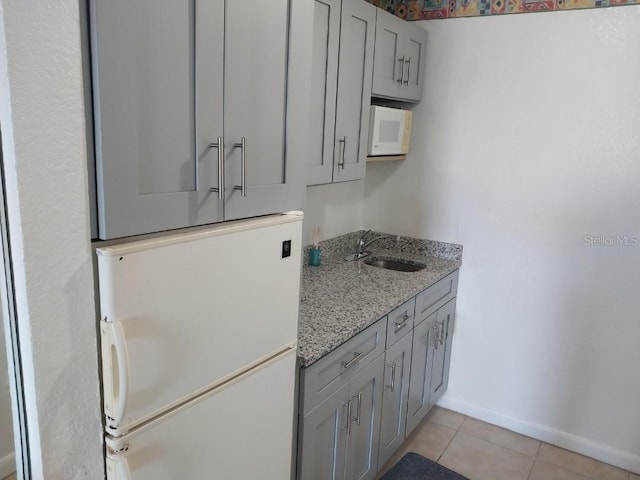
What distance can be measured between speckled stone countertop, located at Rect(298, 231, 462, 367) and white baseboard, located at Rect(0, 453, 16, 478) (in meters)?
0.83

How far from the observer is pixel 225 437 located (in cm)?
130

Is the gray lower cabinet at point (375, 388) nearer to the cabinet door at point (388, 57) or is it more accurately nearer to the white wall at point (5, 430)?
the white wall at point (5, 430)

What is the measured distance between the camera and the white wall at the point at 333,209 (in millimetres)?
2768

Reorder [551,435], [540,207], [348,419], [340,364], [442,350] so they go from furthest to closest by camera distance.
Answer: [442,350] < [551,435] < [540,207] < [348,419] < [340,364]

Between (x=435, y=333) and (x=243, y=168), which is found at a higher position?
(x=243, y=168)

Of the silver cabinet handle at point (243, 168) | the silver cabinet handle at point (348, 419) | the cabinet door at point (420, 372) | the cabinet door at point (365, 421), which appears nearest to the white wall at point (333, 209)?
the cabinet door at point (420, 372)

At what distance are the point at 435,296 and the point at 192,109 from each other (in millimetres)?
1947

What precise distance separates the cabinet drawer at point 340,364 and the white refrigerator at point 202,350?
15cm

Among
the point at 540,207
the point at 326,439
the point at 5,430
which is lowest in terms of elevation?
the point at 326,439

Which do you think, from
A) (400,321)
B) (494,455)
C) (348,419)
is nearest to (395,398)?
(400,321)

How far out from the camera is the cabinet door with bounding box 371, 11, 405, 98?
2.39m

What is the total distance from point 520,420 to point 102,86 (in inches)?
114

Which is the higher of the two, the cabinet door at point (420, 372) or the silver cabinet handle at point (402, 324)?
the silver cabinet handle at point (402, 324)

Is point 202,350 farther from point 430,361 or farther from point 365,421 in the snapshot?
point 430,361
